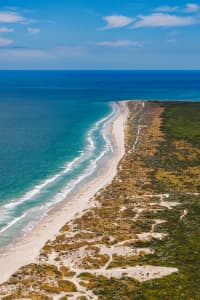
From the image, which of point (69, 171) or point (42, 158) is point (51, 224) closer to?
point (69, 171)

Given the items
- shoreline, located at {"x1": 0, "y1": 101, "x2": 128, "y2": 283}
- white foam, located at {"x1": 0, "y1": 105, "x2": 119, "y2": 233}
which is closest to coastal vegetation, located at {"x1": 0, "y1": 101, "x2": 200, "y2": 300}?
shoreline, located at {"x1": 0, "y1": 101, "x2": 128, "y2": 283}

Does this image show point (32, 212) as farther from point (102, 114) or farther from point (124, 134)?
point (102, 114)

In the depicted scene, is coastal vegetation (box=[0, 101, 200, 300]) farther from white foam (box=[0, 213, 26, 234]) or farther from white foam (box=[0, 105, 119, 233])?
white foam (box=[0, 213, 26, 234])

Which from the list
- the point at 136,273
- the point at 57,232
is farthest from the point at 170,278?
the point at 57,232

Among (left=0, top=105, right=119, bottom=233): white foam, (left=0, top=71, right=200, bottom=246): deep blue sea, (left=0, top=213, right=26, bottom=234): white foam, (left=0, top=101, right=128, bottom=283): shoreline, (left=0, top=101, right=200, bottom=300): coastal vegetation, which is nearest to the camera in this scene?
(left=0, top=101, right=200, bottom=300): coastal vegetation

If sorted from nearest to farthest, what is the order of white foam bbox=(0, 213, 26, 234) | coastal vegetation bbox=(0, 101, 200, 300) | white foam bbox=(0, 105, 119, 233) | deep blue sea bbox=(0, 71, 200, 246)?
1. coastal vegetation bbox=(0, 101, 200, 300)
2. white foam bbox=(0, 213, 26, 234)
3. deep blue sea bbox=(0, 71, 200, 246)
4. white foam bbox=(0, 105, 119, 233)

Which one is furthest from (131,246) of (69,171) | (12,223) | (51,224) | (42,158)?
(42,158)
